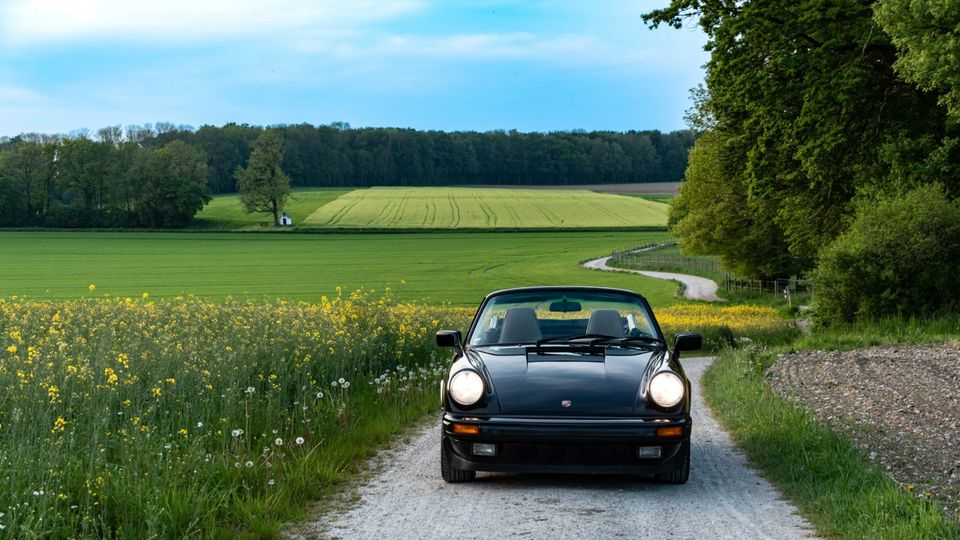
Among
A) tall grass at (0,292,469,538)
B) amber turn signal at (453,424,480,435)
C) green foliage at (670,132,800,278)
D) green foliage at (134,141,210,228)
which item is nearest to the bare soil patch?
green foliage at (134,141,210,228)

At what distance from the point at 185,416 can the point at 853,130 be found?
23209mm

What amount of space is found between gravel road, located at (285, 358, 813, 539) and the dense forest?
113407 mm

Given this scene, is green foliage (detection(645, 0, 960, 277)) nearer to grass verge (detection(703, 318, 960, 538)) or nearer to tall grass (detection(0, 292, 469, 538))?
grass verge (detection(703, 318, 960, 538))

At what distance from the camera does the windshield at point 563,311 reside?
9242 mm

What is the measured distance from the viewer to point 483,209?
129750mm

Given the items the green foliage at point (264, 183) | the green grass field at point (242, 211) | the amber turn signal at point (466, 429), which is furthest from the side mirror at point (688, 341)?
the green foliage at point (264, 183)

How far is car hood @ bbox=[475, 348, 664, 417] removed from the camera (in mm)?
7758

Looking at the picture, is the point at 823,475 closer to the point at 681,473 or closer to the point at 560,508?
the point at 681,473

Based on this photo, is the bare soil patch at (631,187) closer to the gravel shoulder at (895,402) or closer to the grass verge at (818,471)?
the gravel shoulder at (895,402)

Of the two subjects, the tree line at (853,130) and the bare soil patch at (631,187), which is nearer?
the tree line at (853,130)

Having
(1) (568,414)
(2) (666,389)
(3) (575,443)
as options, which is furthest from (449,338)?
(2) (666,389)

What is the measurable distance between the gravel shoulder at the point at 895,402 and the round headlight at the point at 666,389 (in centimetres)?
175

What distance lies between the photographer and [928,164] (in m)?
25.8

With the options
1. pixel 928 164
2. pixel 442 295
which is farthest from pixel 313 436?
pixel 442 295
